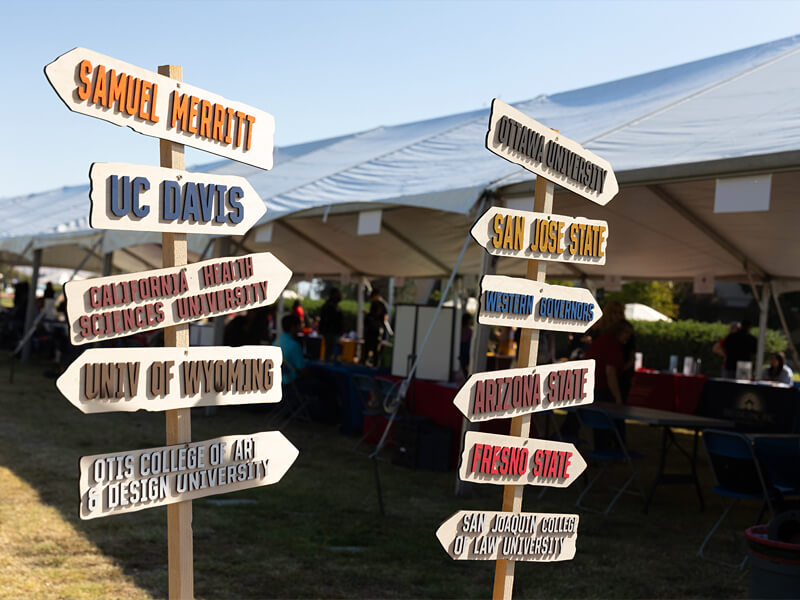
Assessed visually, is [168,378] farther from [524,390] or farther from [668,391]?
[668,391]

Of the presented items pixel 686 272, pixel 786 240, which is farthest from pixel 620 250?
pixel 786 240

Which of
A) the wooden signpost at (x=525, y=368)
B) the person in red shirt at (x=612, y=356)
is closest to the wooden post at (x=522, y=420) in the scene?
the wooden signpost at (x=525, y=368)

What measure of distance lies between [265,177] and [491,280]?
9.01m

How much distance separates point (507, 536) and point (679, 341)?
20913mm

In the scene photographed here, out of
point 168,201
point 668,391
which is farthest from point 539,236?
point 668,391

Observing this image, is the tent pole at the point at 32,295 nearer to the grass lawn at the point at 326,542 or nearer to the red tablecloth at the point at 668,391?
the grass lawn at the point at 326,542

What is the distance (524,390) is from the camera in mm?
2639

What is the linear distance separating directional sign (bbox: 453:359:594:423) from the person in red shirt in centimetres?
462

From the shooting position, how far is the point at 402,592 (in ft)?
13.2

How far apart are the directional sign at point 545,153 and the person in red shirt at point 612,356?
15.0 feet

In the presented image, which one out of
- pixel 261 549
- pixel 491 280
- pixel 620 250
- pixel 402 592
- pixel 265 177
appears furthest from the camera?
pixel 265 177

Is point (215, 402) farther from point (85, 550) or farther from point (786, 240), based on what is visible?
point (786, 240)

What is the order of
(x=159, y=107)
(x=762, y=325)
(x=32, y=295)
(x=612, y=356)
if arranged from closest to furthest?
(x=159, y=107) → (x=612, y=356) → (x=762, y=325) → (x=32, y=295)

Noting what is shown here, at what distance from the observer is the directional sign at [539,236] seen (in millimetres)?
2559
